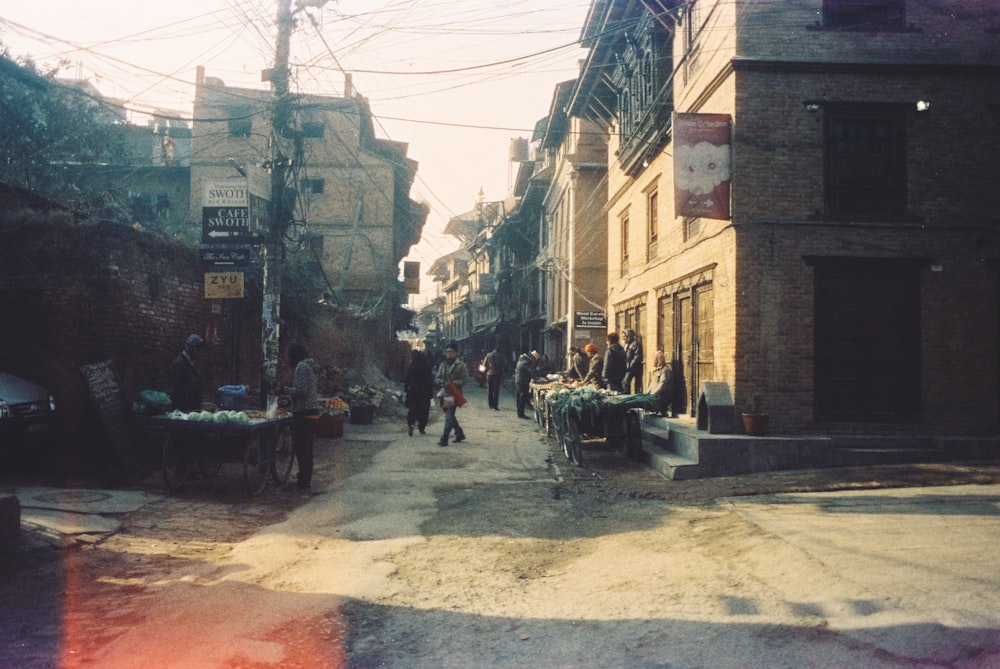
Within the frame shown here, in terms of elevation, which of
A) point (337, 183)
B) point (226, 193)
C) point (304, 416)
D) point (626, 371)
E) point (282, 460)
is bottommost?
point (282, 460)

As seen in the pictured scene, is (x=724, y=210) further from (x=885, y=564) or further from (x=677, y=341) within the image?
(x=885, y=564)

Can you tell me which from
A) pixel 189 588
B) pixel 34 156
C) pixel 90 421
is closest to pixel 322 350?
pixel 34 156

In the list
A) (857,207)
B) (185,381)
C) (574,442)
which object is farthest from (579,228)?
(185,381)

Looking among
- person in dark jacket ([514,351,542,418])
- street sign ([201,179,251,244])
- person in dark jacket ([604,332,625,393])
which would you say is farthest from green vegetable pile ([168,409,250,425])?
person in dark jacket ([514,351,542,418])

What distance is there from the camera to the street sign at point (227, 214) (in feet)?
39.0

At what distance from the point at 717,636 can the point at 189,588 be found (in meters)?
3.62

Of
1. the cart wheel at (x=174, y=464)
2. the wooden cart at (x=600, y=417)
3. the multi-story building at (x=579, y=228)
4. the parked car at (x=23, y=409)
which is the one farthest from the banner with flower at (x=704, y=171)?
the multi-story building at (x=579, y=228)

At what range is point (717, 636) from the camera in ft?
13.4

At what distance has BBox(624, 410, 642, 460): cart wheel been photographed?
449 inches

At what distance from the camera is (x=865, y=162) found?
11.1 metres

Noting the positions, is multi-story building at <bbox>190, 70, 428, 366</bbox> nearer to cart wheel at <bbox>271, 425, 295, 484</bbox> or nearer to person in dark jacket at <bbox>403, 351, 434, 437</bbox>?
person in dark jacket at <bbox>403, 351, 434, 437</bbox>

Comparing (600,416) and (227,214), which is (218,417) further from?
(600,416)

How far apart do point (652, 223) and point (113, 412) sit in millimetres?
12103

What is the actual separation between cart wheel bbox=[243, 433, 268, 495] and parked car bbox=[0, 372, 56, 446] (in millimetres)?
2683
